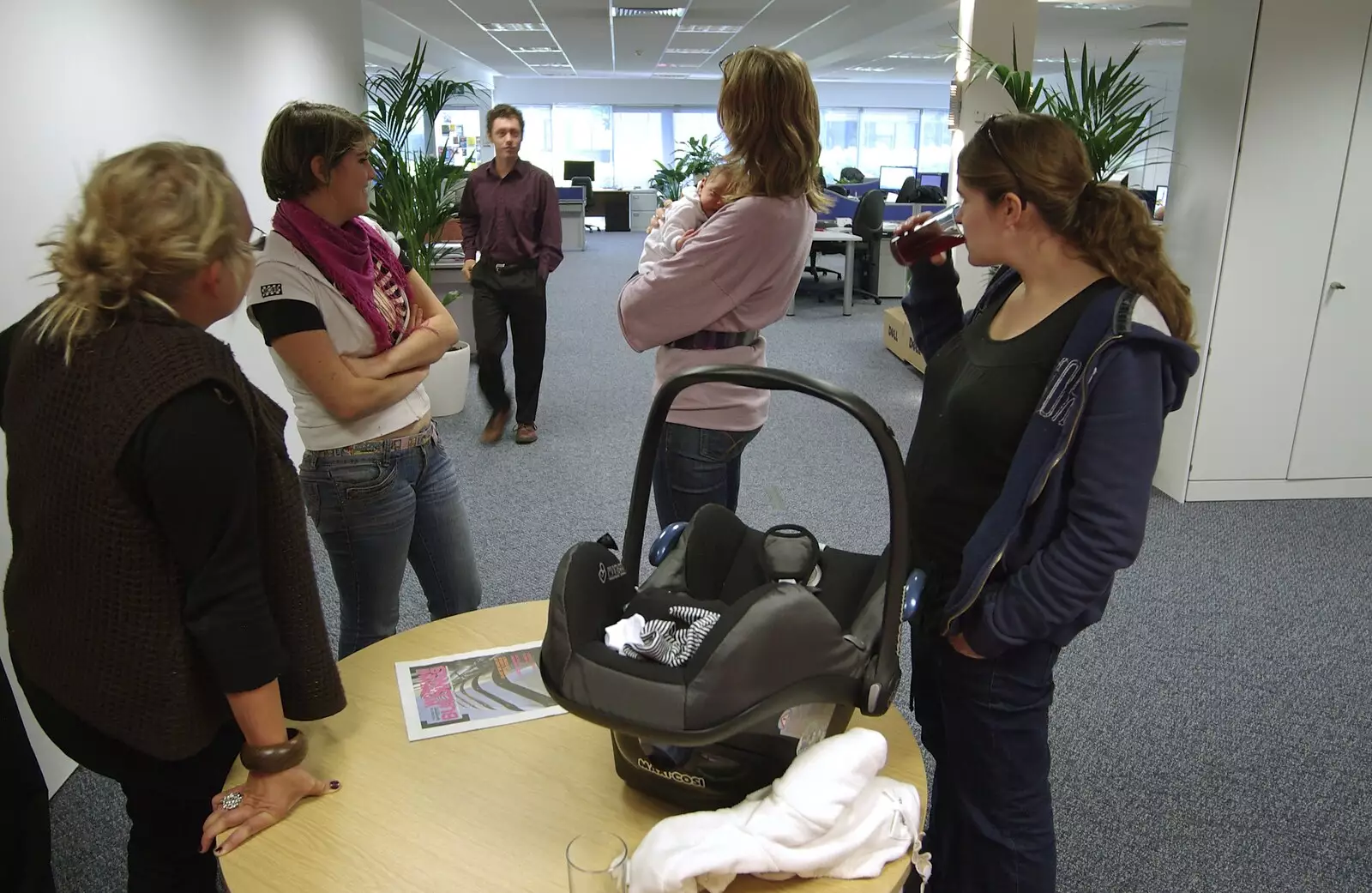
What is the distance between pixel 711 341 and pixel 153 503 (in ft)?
3.52

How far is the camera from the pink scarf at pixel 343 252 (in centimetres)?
161

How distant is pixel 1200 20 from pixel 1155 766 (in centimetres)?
301

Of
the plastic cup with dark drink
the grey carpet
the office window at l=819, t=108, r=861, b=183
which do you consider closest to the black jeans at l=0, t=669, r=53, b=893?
the grey carpet

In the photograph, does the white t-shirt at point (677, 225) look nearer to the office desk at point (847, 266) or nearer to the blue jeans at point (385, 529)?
the blue jeans at point (385, 529)

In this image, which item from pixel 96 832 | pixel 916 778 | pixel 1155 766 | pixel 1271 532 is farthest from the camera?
pixel 1271 532

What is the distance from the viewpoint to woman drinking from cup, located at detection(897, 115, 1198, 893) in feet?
4.05

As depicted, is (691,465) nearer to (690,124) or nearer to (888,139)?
(690,124)

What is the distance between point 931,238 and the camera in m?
1.63

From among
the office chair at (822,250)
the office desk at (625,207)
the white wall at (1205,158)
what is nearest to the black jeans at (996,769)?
the white wall at (1205,158)

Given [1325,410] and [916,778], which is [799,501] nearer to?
[1325,410]

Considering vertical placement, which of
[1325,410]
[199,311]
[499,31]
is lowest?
[1325,410]

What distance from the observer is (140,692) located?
3.55 ft

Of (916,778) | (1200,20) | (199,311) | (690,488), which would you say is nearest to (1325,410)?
(1200,20)

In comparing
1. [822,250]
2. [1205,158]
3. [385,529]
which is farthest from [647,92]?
[385,529]
